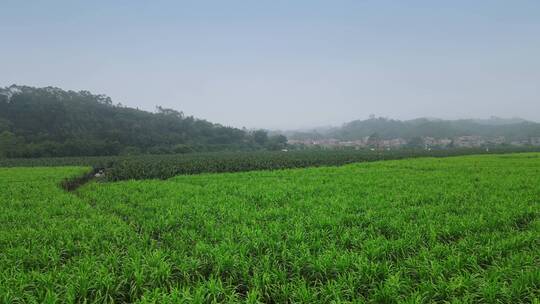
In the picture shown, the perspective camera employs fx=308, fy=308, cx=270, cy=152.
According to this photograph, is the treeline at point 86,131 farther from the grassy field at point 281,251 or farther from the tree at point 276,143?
the grassy field at point 281,251

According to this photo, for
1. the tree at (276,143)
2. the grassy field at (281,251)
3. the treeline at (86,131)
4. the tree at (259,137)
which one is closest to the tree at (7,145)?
the treeline at (86,131)

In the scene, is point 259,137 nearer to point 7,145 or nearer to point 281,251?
point 7,145

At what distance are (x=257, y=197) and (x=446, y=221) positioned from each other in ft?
20.0

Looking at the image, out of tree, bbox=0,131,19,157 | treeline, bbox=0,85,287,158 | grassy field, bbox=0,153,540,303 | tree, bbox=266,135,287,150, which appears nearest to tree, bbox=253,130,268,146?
tree, bbox=266,135,287,150

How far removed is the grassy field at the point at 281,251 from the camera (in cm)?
429

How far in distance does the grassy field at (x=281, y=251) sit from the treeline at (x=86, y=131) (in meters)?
66.9

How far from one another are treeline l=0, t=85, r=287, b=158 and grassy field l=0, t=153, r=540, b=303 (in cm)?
6689

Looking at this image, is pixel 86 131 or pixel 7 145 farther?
pixel 86 131

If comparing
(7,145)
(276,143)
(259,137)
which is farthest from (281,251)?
(259,137)

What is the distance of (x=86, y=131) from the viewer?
86.0 m

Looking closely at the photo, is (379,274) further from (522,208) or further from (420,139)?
(420,139)

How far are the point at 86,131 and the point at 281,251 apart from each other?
95582mm

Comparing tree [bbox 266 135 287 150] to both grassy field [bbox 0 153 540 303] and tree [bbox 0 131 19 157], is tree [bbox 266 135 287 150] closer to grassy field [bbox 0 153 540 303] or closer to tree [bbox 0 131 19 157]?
tree [bbox 0 131 19 157]

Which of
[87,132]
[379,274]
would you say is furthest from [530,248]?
[87,132]
